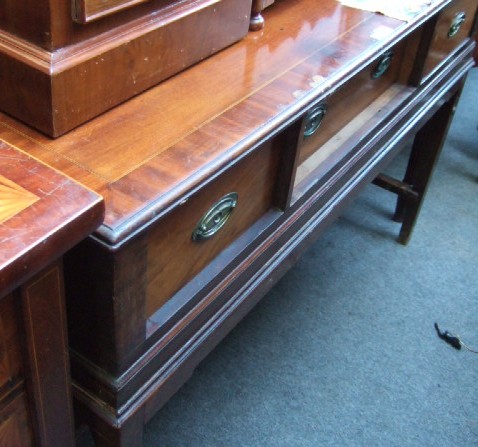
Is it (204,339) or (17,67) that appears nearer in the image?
(17,67)

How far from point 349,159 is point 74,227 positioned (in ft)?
2.02

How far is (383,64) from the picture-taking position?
3.35 ft

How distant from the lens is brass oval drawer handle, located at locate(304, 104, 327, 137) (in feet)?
2.79

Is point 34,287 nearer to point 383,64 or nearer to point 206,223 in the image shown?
point 206,223

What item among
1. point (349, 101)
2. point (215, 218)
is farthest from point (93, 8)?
point (349, 101)

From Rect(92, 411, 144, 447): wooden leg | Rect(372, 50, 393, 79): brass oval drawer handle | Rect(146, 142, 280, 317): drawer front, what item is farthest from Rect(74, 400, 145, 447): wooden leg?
Rect(372, 50, 393, 79): brass oval drawer handle

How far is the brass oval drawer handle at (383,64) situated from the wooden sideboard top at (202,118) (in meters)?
0.07

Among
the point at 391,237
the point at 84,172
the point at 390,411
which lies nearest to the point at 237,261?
the point at 84,172

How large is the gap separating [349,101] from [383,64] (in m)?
0.10

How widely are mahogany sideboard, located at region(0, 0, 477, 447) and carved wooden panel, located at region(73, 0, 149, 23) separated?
11 cm

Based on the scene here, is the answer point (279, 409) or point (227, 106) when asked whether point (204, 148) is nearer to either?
point (227, 106)

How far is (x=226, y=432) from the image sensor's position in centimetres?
119

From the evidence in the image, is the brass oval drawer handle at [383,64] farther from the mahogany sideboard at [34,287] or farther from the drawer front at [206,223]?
the mahogany sideboard at [34,287]

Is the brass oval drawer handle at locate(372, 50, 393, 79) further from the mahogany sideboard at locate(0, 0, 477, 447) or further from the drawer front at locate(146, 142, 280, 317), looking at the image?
the drawer front at locate(146, 142, 280, 317)
